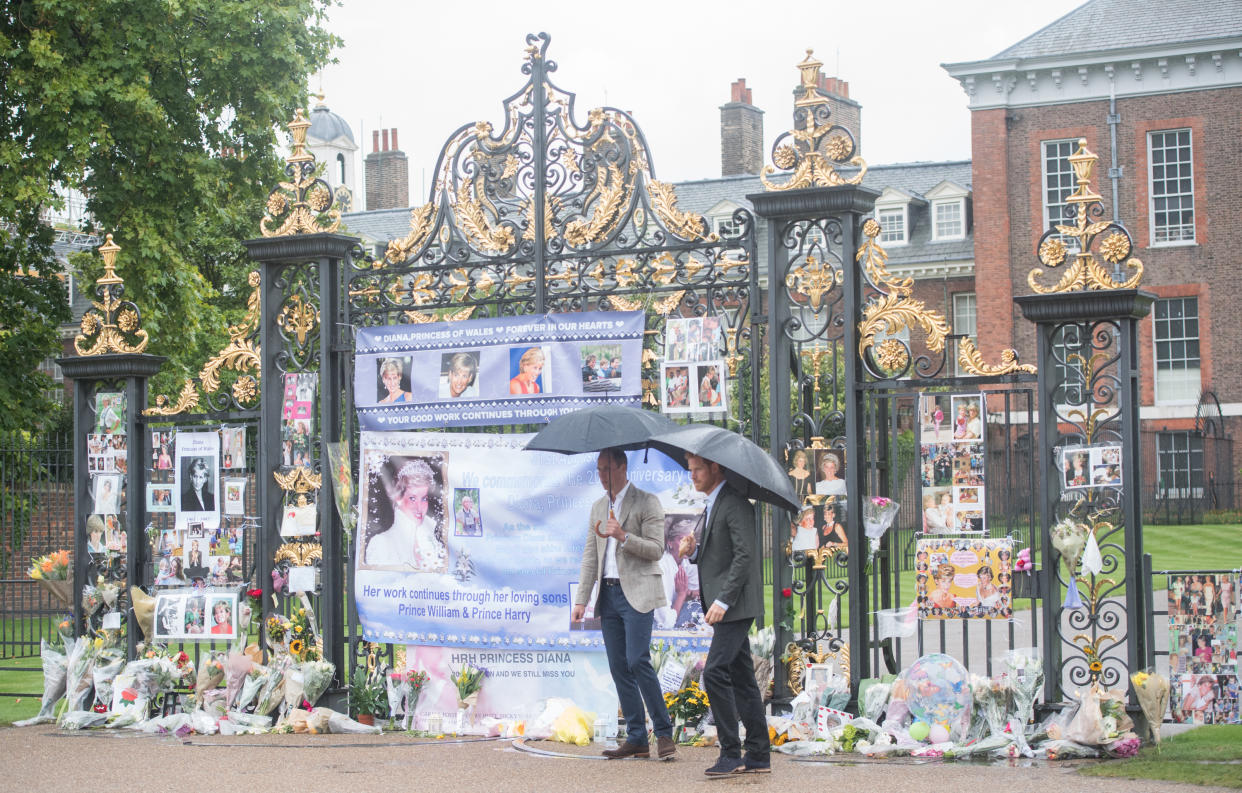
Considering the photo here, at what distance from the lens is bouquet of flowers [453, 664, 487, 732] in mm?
9961

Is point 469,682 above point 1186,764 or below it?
above

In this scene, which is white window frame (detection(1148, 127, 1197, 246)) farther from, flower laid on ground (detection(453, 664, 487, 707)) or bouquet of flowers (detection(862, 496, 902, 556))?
flower laid on ground (detection(453, 664, 487, 707))

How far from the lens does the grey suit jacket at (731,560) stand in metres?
7.87

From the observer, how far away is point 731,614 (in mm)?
7859

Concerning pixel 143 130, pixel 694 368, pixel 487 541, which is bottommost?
pixel 487 541

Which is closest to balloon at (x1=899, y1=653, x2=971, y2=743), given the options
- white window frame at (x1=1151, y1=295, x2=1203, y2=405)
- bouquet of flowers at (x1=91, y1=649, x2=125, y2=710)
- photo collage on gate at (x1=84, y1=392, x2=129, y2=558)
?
bouquet of flowers at (x1=91, y1=649, x2=125, y2=710)

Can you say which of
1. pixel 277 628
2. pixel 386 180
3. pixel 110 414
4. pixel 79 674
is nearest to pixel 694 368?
pixel 277 628

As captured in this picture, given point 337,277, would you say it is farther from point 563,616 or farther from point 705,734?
point 705,734

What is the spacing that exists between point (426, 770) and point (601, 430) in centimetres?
222

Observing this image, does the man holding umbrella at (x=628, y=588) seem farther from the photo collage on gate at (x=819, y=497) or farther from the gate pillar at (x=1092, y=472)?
the gate pillar at (x=1092, y=472)

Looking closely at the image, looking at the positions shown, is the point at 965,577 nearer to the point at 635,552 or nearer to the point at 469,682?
the point at 635,552

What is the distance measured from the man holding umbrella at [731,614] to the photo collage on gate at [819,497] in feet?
3.85

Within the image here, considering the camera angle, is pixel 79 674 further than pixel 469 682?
Yes

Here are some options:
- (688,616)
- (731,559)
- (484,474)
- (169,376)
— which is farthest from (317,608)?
(169,376)
